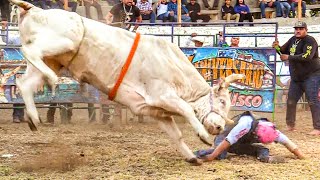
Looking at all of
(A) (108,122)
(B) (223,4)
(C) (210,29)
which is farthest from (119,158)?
(B) (223,4)

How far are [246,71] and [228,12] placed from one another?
634 centimetres

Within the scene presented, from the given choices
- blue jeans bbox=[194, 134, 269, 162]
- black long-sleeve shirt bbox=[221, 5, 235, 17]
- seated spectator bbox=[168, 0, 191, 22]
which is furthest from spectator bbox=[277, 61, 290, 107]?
blue jeans bbox=[194, 134, 269, 162]

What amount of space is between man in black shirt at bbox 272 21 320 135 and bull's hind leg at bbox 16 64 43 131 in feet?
14.6

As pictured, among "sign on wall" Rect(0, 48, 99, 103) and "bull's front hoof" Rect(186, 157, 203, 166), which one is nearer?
"bull's front hoof" Rect(186, 157, 203, 166)

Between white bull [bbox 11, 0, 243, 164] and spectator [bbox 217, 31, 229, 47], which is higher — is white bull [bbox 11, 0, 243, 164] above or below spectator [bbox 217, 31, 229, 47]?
above

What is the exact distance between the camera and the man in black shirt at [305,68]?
1003 cm

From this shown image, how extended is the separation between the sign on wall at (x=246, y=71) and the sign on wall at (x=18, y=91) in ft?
6.73

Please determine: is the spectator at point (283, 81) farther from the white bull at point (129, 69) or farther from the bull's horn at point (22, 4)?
the bull's horn at point (22, 4)

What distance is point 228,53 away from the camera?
11328mm

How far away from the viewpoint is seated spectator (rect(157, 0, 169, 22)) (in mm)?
16375

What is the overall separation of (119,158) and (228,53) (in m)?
4.16

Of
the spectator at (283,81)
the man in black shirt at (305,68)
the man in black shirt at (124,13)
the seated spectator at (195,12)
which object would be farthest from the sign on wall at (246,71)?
the seated spectator at (195,12)

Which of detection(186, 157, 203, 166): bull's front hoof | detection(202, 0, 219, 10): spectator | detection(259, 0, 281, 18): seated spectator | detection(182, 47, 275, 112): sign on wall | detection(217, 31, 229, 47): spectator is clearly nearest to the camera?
detection(186, 157, 203, 166): bull's front hoof

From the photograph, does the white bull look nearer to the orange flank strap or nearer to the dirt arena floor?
the orange flank strap
